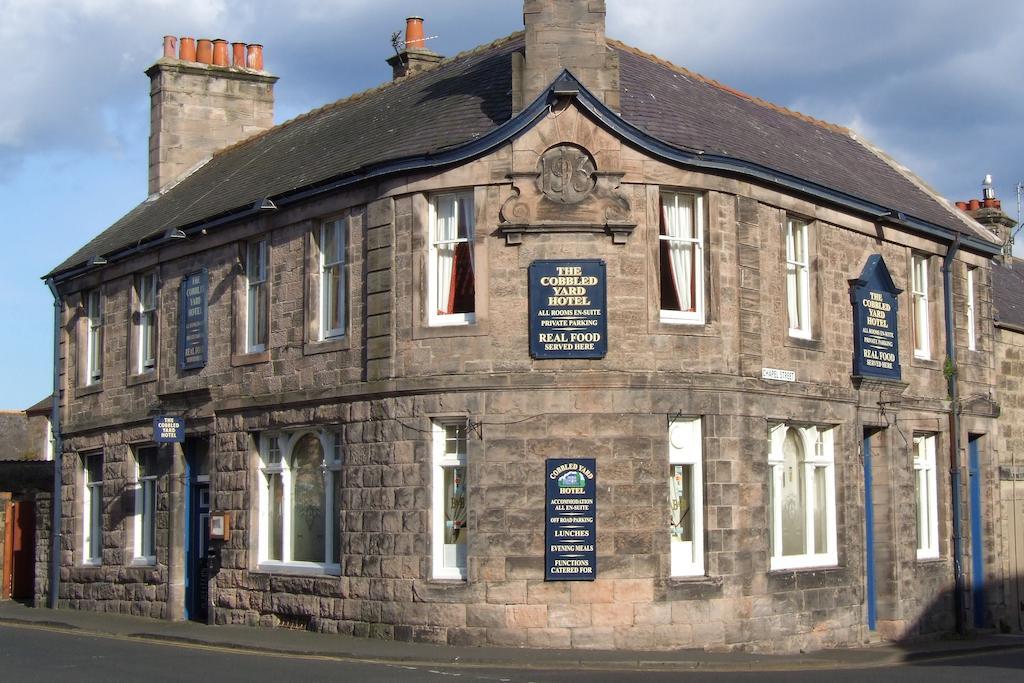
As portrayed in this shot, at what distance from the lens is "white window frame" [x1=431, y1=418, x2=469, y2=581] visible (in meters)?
17.6

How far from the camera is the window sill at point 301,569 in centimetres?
1916

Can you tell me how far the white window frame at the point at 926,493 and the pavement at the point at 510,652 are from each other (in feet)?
5.33

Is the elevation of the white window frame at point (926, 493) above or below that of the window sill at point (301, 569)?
above

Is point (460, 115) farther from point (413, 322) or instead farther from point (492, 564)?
point (492, 564)

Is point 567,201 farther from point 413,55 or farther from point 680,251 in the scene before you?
point 413,55

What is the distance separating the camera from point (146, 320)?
2444cm

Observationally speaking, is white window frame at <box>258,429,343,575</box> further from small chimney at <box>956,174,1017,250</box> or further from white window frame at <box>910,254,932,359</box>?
small chimney at <box>956,174,1017,250</box>

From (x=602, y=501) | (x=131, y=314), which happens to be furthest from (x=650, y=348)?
(x=131, y=314)

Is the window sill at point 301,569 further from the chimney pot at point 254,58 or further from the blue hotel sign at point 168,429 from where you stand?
the chimney pot at point 254,58

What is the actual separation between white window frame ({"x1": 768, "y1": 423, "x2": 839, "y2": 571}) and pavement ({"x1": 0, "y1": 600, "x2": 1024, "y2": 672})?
4.48 ft

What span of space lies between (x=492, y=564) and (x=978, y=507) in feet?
36.3

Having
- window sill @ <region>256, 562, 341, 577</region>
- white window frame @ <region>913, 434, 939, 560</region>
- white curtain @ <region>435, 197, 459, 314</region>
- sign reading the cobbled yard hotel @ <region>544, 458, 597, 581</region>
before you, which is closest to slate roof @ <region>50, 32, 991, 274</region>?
white curtain @ <region>435, 197, 459, 314</region>

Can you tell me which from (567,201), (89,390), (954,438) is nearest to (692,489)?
(567,201)

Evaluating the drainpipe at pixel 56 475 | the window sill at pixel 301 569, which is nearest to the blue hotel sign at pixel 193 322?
the window sill at pixel 301 569
